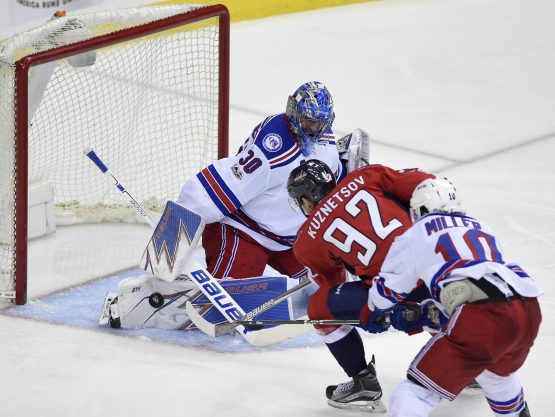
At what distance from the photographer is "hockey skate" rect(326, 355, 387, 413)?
11.4 feet

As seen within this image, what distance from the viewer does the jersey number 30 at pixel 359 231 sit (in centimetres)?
323

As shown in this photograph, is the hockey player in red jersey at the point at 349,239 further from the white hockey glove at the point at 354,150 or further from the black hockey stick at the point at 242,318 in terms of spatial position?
the white hockey glove at the point at 354,150

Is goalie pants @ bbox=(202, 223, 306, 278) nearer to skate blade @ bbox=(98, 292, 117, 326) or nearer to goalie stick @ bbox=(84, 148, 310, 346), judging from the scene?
goalie stick @ bbox=(84, 148, 310, 346)

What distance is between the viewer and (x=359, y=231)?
324cm

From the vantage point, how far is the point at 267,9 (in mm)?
7977

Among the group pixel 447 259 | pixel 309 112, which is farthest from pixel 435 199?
pixel 309 112

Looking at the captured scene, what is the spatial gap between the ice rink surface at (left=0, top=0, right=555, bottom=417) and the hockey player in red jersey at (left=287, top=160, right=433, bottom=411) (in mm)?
127

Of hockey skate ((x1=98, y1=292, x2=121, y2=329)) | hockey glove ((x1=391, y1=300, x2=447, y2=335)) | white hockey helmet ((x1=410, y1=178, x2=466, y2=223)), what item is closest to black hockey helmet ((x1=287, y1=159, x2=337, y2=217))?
white hockey helmet ((x1=410, y1=178, x2=466, y2=223))

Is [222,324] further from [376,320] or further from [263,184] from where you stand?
[376,320]

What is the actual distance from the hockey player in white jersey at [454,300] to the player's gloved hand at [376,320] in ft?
0.14

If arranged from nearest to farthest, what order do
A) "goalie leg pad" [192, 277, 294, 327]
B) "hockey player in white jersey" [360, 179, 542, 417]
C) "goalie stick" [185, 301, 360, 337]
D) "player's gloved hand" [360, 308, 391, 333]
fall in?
"hockey player in white jersey" [360, 179, 542, 417] → "player's gloved hand" [360, 308, 391, 333] → "goalie stick" [185, 301, 360, 337] → "goalie leg pad" [192, 277, 294, 327]

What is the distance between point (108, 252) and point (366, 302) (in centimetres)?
167

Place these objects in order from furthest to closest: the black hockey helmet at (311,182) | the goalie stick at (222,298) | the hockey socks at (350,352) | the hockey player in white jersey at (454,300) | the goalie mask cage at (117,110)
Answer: the goalie mask cage at (117,110) < the goalie stick at (222,298) < the hockey socks at (350,352) < the black hockey helmet at (311,182) < the hockey player in white jersey at (454,300)

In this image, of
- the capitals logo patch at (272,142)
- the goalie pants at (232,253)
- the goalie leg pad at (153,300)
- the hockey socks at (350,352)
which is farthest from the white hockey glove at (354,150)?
the hockey socks at (350,352)
